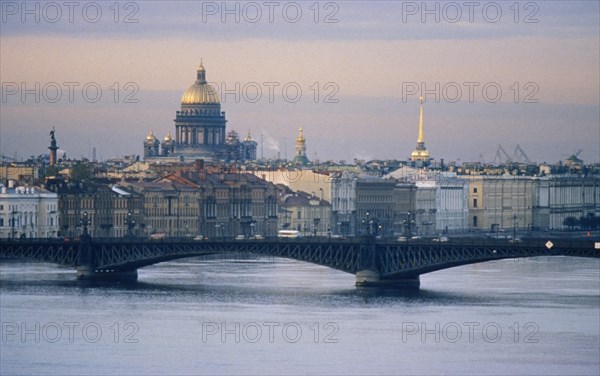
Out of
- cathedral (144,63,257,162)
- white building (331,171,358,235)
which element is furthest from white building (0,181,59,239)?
cathedral (144,63,257,162)

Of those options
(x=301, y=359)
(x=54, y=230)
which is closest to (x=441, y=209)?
(x=54, y=230)

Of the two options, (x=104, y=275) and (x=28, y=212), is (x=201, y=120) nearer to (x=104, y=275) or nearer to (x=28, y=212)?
(x=28, y=212)

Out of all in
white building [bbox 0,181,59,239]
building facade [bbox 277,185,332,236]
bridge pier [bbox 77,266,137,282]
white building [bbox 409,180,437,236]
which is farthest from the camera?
white building [bbox 409,180,437,236]

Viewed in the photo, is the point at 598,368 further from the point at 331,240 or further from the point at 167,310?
the point at 331,240

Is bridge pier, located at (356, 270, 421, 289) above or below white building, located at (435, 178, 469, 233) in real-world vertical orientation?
Result: below

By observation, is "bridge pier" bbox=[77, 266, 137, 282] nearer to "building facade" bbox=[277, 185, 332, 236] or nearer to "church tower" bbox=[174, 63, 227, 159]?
"building facade" bbox=[277, 185, 332, 236]

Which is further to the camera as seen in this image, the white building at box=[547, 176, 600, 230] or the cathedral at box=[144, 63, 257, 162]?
the cathedral at box=[144, 63, 257, 162]

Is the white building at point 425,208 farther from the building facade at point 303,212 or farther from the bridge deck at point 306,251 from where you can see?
the bridge deck at point 306,251
